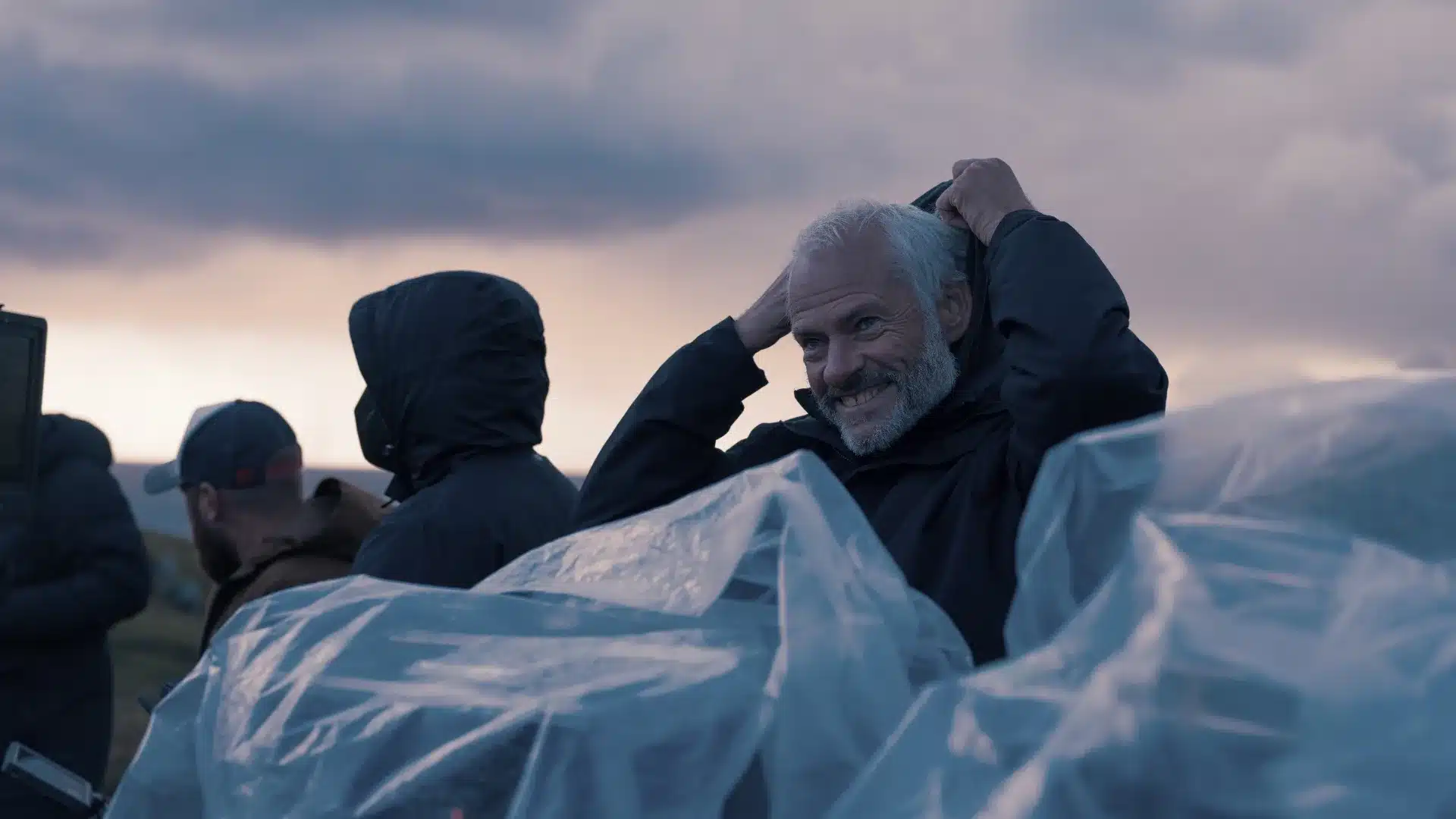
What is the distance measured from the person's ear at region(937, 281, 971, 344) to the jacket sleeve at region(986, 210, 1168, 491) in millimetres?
408

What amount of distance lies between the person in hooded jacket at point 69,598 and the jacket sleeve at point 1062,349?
12.8ft

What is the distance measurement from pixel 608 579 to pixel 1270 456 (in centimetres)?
74

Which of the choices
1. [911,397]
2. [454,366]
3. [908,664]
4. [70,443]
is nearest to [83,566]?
[70,443]

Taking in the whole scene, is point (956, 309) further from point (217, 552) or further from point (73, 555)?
point (73, 555)

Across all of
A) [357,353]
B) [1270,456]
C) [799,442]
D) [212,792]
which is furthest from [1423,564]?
[357,353]

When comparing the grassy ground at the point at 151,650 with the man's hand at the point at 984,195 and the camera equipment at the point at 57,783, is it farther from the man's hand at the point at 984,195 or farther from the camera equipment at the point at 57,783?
the man's hand at the point at 984,195

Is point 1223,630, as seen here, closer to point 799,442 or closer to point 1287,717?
point 1287,717

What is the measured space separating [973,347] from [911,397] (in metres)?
0.31

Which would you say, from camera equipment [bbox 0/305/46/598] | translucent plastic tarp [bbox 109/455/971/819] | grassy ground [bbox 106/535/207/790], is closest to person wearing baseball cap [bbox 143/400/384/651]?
camera equipment [bbox 0/305/46/598]

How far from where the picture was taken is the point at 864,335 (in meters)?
3.13

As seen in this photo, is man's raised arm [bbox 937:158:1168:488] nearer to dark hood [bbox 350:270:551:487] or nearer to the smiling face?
the smiling face

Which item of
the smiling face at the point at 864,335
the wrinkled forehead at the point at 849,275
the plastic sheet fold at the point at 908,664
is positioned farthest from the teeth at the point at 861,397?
the plastic sheet fold at the point at 908,664

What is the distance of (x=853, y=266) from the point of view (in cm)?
312

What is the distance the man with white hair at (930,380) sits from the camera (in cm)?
265
